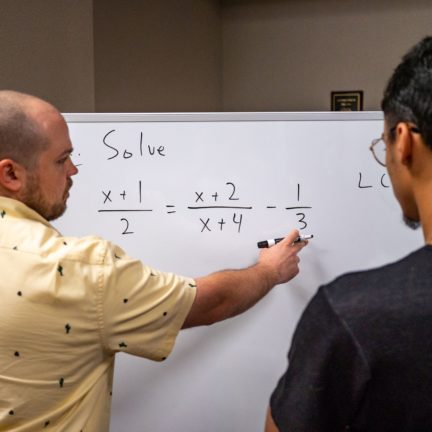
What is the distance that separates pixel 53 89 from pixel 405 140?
159 cm

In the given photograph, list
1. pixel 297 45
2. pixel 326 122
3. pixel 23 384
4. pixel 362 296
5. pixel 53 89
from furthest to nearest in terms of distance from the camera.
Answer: pixel 297 45 < pixel 53 89 < pixel 326 122 < pixel 23 384 < pixel 362 296

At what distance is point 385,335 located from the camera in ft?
1.88

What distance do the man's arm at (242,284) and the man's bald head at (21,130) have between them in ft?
1.17

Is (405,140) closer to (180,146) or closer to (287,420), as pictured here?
(287,420)

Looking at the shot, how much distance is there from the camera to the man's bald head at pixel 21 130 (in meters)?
0.90

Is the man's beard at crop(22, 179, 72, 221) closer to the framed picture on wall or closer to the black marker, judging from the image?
the black marker

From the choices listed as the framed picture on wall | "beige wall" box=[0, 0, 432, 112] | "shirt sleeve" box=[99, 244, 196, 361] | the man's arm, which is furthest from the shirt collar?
the framed picture on wall

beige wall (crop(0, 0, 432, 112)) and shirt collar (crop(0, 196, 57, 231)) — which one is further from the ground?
beige wall (crop(0, 0, 432, 112))

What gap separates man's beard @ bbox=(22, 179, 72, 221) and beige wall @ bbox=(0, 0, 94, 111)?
0.92 m

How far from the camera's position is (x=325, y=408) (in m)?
0.62

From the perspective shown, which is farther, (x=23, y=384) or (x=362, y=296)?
(x=23, y=384)

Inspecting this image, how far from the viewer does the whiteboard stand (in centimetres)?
123

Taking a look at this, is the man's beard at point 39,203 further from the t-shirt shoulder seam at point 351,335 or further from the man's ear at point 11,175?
the t-shirt shoulder seam at point 351,335

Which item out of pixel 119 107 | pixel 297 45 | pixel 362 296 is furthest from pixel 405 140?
pixel 297 45
